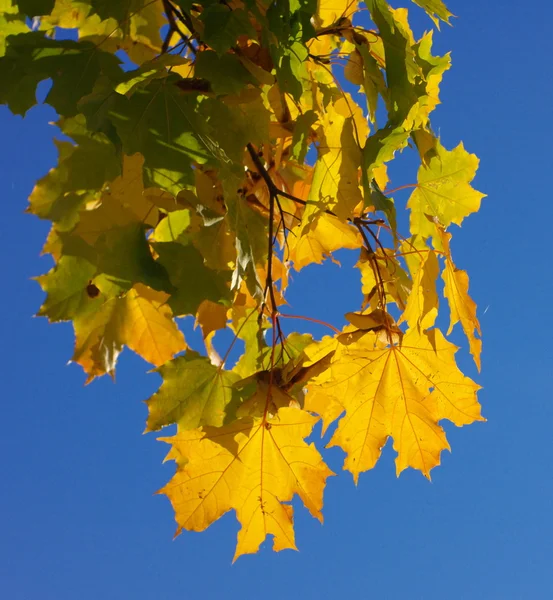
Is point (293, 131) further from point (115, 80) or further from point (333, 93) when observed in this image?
point (115, 80)

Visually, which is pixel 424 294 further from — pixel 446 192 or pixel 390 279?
pixel 446 192

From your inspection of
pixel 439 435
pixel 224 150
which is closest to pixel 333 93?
pixel 224 150

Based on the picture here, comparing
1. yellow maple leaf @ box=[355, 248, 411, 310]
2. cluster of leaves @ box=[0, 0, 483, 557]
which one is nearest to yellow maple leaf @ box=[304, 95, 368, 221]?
cluster of leaves @ box=[0, 0, 483, 557]

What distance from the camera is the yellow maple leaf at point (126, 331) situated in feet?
3.75

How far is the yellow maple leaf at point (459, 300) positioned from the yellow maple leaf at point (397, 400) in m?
0.05

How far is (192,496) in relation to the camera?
1067 millimetres

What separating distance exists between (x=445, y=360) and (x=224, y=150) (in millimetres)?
523

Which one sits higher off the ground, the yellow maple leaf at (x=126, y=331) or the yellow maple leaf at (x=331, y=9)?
the yellow maple leaf at (x=331, y=9)

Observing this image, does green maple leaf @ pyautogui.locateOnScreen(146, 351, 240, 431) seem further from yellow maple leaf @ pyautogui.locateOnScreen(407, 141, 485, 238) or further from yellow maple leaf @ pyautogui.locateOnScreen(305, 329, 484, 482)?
yellow maple leaf @ pyautogui.locateOnScreen(407, 141, 485, 238)

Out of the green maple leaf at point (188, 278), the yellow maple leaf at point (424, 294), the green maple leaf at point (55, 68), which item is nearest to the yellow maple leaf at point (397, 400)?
the yellow maple leaf at point (424, 294)

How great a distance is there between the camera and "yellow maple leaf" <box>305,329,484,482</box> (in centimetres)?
113

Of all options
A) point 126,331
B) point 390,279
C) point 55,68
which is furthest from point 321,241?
point 55,68

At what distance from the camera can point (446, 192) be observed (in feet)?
4.06

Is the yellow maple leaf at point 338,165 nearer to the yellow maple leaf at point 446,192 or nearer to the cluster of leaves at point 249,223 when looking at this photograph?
the cluster of leaves at point 249,223
